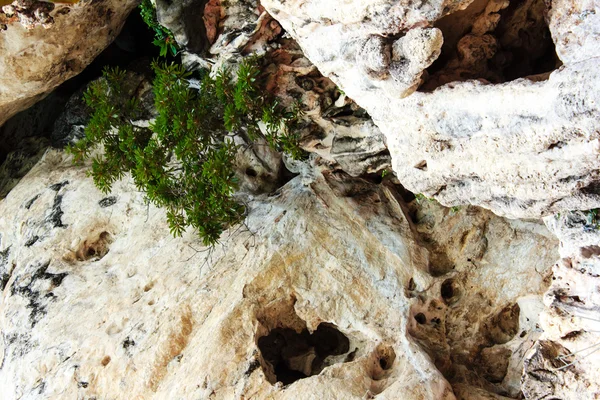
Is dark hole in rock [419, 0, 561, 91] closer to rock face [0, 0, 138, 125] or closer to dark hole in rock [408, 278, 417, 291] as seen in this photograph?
dark hole in rock [408, 278, 417, 291]

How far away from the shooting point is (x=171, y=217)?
17.4 ft

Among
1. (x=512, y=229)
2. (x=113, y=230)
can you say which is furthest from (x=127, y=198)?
(x=512, y=229)

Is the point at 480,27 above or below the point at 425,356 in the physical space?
above

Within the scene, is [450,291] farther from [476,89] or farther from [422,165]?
[476,89]

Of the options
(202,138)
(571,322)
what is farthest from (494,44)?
(202,138)

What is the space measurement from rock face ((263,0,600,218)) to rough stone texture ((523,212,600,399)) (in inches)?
11.9

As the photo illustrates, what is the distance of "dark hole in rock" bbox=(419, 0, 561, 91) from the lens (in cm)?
420

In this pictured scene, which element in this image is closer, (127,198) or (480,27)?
(480,27)

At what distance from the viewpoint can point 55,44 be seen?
5715 millimetres

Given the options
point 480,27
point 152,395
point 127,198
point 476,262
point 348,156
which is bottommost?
point 152,395

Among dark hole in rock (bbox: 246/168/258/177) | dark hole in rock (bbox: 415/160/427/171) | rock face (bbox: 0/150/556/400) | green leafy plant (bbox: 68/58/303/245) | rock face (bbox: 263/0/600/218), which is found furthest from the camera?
dark hole in rock (bbox: 246/168/258/177)

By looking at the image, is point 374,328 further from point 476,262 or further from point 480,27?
point 480,27

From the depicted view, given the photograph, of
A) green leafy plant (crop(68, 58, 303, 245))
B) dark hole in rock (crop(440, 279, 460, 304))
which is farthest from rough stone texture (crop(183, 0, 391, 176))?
dark hole in rock (crop(440, 279, 460, 304))

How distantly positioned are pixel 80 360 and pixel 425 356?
298 centimetres
